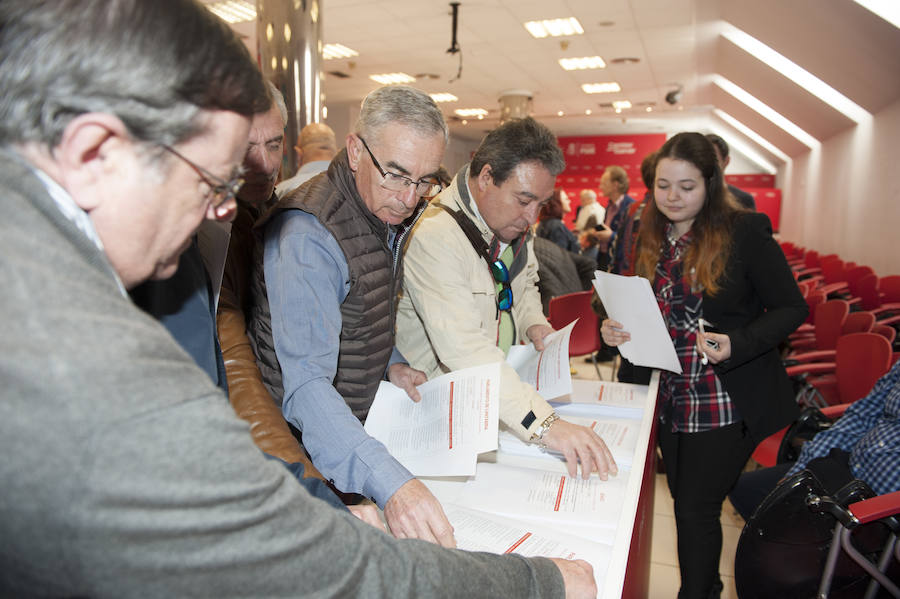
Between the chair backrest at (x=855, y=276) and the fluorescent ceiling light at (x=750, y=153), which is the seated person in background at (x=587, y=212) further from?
the fluorescent ceiling light at (x=750, y=153)

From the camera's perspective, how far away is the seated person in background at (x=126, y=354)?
0.40 m

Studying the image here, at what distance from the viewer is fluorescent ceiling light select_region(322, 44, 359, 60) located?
8156 mm

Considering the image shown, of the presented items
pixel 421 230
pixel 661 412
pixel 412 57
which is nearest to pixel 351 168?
pixel 421 230

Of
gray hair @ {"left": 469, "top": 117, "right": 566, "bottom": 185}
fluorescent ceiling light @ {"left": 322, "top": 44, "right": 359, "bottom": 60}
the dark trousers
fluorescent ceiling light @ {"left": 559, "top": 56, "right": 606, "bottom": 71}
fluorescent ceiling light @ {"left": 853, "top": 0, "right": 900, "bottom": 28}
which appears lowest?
the dark trousers

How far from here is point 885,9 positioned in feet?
14.2

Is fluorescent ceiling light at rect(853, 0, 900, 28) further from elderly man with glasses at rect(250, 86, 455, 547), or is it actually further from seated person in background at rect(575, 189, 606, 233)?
elderly man with glasses at rect(250, 86, 455, 547)

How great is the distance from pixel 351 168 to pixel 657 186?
1.09 metres

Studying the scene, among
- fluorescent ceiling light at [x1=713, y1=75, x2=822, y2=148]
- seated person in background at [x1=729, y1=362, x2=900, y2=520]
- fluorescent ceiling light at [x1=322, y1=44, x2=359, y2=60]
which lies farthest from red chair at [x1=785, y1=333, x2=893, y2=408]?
fluorescent ceiling light at [x1=713, y1=75, x2=822, y2=148]

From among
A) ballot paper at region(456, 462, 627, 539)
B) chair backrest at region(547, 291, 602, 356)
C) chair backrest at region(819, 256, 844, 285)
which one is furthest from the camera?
chair backrest at region(819, 256, 844, 285)

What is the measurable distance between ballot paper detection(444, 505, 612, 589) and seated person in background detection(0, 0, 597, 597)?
40 cm

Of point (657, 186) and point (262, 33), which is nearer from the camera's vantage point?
point (657, 186)

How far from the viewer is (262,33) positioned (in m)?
3.89

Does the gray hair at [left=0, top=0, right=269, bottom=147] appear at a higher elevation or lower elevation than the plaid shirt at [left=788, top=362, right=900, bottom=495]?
higher

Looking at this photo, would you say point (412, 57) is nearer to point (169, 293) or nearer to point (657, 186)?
point (657, 186)
